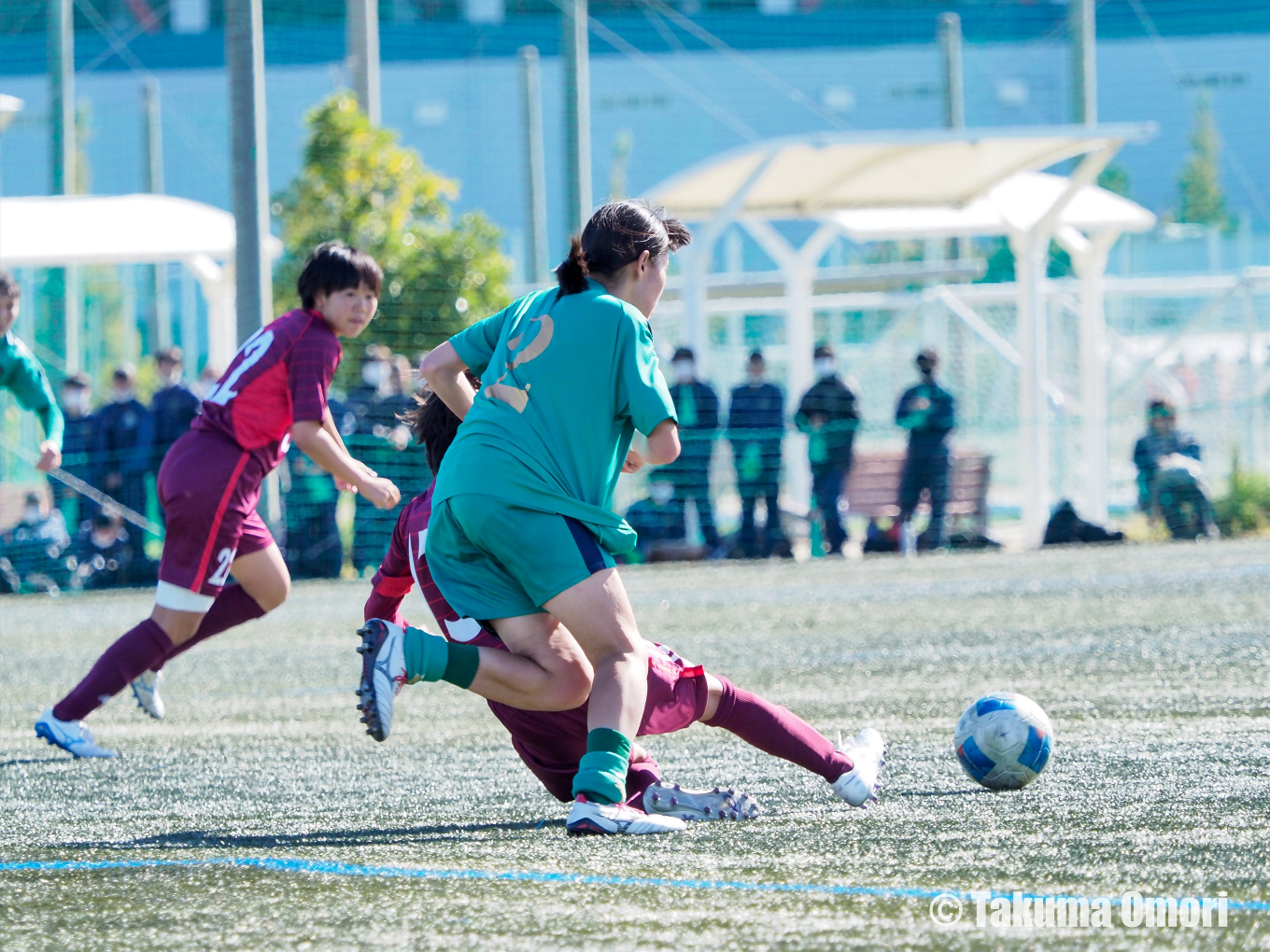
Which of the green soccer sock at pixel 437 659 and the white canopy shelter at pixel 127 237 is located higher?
the white canopy shelter at pixel 127 237

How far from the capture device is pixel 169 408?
1254cm

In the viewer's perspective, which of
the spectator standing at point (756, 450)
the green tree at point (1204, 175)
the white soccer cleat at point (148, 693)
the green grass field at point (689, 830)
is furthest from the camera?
the green tree at point (1204, 175)

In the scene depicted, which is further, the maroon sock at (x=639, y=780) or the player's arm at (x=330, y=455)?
the player's arm at (x=330, y=455)

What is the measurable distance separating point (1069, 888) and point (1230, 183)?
3023cm

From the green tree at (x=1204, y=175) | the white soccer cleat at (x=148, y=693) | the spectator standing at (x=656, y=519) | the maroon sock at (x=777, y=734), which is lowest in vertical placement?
the spectator standing at (x=656, y=519)

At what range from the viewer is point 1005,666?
20.9 ft

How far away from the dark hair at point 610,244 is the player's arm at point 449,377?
306 mm

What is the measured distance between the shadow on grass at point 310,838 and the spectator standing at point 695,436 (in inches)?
370

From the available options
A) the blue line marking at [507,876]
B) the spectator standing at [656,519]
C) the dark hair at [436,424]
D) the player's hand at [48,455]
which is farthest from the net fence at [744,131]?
the blue line marking at [507,876]

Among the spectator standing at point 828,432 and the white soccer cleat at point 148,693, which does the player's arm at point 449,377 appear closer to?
the white soccer cleat at point 148,693

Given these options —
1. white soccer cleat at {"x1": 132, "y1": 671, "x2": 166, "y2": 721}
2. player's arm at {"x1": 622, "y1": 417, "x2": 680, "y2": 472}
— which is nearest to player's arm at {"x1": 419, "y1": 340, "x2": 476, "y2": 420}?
player's arm at {"x1": 622, "y1": 417, "x2": 680, "y2": 472}

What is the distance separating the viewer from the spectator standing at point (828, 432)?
13141 mm

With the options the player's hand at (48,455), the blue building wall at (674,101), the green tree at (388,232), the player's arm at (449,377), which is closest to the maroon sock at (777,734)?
the player's arm at (449,377)

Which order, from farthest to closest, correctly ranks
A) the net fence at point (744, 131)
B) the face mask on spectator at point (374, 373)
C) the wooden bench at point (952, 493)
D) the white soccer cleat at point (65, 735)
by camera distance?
the net fence at point (744, 131)
the wooden bench at point (952, 493)
the face mask on spectator at point (374, 373)
the white soccer cleat at point (65, 735)
